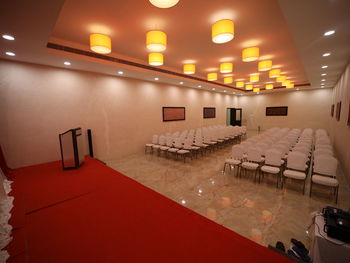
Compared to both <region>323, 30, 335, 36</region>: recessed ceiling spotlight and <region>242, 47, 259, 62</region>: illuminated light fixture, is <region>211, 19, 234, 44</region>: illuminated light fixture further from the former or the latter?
<region>323, 30, 335, 36</region>: recessed ceiling spotlight

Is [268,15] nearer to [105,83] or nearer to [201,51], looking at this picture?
[201,51]

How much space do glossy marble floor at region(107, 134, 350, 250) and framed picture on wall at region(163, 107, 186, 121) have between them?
4285mm

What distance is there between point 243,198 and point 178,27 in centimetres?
444

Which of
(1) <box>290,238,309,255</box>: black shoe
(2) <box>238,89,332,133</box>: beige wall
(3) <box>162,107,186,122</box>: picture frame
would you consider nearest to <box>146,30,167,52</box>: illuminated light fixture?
(1) <box>290,238,309,255</box>: black shoe

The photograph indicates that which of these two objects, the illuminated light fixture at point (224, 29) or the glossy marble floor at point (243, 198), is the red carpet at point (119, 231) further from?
the illuminated light fixture at point (224, 29)

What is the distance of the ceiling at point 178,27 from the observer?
260 centimetres

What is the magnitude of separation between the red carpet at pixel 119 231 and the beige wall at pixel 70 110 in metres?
2.80

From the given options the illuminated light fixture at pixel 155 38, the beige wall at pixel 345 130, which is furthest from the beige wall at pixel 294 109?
the illuminated light fixture at pixel 155 38

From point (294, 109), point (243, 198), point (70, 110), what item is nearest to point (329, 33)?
point (243, 198)

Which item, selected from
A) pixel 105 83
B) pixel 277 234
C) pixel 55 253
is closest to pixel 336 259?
pixel 277 234

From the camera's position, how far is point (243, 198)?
12.4 ft

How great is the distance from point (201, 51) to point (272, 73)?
433 centimetres

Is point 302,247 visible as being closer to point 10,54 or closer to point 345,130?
point 345,130

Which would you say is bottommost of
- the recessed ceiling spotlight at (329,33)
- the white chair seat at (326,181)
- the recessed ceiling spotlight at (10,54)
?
the white chair seat at (326,181)
